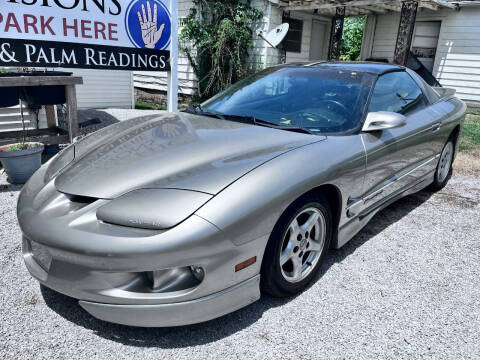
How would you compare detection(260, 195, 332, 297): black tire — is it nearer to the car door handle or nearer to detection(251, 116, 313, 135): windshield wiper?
detection(251, 116, 313, 135): windshield wiper

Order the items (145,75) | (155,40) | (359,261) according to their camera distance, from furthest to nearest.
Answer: (145,75) < (155,40) < (359,261)

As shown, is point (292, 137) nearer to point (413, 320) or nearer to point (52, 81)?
point (413, 320)

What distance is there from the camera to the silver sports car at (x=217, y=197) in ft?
6.12

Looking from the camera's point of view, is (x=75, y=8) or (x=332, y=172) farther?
(x=75, y=8)

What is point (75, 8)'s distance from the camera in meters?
4.84

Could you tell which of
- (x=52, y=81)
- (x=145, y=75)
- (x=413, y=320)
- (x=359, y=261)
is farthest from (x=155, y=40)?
(x=145, y=75)

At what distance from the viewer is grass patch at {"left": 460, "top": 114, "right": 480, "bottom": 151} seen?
6.70m

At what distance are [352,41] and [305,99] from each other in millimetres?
18352

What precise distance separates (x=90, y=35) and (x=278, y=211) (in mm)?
4174

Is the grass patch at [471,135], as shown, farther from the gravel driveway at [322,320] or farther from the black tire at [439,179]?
the gravel driveway at [322,320]

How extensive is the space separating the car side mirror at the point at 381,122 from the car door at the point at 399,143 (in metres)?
0.07

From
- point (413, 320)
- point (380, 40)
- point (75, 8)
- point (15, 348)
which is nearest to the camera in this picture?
point (15, 348)

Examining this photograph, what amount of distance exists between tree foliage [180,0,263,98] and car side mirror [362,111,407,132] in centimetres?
784

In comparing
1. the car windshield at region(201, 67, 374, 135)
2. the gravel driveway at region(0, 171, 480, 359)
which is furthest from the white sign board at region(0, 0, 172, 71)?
the gravel driveway at region(0, 171, 480, 359)
